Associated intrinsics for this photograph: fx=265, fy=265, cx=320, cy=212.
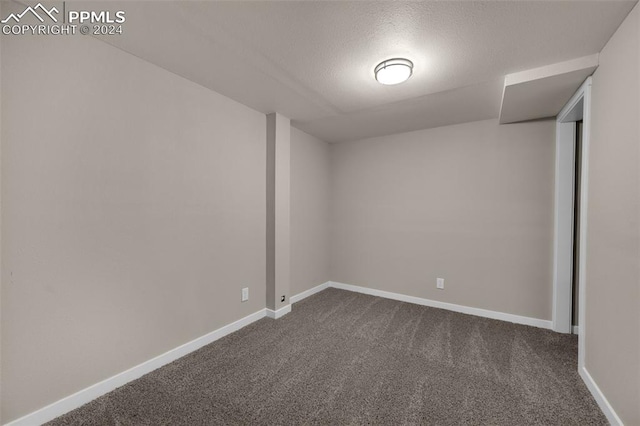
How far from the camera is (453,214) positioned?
335 centimetres

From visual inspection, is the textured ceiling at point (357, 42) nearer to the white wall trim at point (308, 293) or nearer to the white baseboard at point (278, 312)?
the white baseboard at point (278, 312)

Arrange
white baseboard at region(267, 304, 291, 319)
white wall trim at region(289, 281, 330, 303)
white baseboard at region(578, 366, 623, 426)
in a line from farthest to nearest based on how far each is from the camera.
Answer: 1. white wall trim at region(289, 281, 330, 303)
2. white baseboard at region(267, 304, 291, 319)
3. white baseboard at region(578, 366, 623, 426)

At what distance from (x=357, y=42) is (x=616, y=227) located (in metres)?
1.90

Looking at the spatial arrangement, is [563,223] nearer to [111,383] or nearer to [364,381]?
[364,381]

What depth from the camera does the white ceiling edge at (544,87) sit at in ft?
6.17

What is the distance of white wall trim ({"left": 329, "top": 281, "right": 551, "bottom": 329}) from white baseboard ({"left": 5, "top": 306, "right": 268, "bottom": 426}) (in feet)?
6.61

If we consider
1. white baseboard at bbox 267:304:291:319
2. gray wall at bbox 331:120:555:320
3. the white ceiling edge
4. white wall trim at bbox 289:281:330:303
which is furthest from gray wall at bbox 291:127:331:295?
the white ceiling edge

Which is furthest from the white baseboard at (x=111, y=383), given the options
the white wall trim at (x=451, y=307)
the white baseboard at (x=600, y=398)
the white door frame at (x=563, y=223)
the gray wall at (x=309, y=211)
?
the white door frame at (x=563, y=223)

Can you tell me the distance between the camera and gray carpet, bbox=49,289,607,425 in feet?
5.24

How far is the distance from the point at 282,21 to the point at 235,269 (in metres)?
2.19

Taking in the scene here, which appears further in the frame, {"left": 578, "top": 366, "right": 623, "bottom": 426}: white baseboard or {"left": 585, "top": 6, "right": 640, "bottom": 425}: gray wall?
{"left": 578, "top": 366, "right": 623, "bottom": 426}: white baseboard

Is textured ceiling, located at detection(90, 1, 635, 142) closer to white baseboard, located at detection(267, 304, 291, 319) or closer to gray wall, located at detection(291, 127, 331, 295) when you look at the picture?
gray wall, located at detection(291, 127, 331, 295)

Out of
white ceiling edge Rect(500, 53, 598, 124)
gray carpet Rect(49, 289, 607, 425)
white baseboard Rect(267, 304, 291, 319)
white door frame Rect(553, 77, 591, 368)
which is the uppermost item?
white ceiling edge Rect(500, 53, 598, 124)

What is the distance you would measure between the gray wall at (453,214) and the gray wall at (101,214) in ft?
6.87
